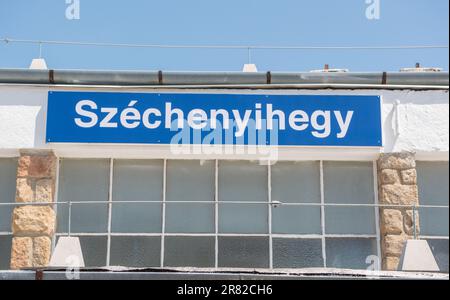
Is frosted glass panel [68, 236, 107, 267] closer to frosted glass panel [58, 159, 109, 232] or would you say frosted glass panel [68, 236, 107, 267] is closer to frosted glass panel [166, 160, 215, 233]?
frosted glass panel [58, 159, 109, 232]

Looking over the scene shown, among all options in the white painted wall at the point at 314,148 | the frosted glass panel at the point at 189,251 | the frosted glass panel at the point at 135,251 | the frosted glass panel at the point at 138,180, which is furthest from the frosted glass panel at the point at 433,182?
the frosted glass panel at the point at 135,251

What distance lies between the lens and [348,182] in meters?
12.0

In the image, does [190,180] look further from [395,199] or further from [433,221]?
[433,221]

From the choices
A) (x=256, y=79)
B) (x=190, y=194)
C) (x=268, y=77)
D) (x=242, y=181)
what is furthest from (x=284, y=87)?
(x=190, y=194)

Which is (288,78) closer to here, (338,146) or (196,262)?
(338,146)

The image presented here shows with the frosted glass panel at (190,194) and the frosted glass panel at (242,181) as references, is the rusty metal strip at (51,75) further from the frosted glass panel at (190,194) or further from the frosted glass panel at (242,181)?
the frosted glass panel at (242,181)

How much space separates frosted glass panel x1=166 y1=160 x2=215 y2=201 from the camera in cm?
1184

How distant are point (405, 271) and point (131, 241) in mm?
4366

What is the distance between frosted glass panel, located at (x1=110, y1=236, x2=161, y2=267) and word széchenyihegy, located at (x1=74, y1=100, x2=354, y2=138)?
177 cm

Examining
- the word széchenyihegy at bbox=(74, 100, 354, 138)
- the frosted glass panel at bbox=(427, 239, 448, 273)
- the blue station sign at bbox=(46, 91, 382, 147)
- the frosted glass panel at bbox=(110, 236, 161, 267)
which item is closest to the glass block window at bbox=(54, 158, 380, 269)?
the frosted glass panel at bbox=(110, 236, 161, 267)

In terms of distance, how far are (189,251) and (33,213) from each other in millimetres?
2470

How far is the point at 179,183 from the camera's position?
468 inches

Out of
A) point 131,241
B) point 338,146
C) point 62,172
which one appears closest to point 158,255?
point 131,241

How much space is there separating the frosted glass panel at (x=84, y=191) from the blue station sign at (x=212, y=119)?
1.71 feet
